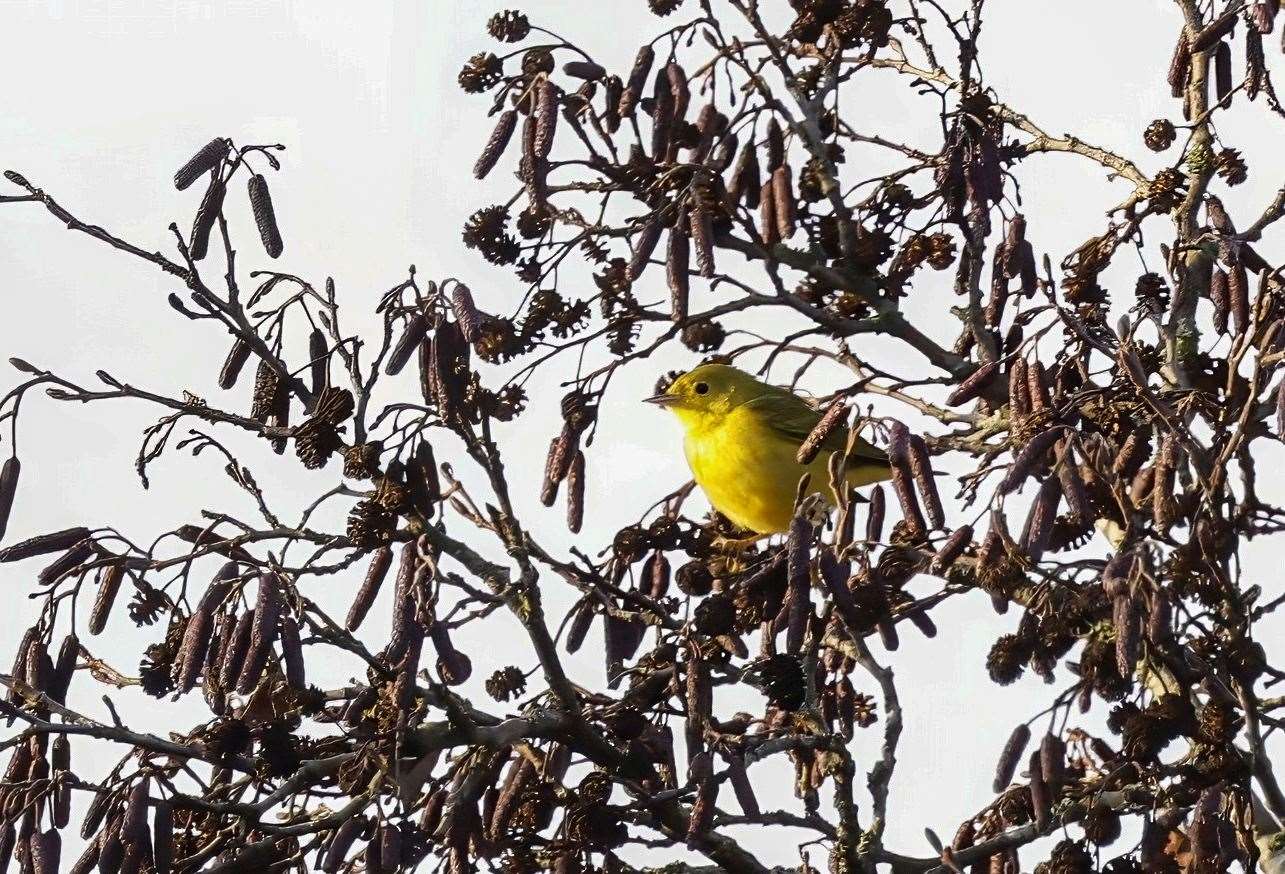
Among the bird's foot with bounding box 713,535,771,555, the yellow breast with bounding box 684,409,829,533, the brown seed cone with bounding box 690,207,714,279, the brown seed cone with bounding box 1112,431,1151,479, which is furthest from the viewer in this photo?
the yellow breast with bounding box 684,409,829,533

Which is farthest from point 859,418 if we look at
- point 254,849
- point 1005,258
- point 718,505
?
point 718,505

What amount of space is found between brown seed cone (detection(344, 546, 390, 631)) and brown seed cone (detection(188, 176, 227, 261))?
2.40ft

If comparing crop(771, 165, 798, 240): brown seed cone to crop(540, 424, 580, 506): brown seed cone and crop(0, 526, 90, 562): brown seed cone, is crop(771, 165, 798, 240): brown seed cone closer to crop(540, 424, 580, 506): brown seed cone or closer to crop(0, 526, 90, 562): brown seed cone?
crop(540, 424, 580, 506): brown seed cone

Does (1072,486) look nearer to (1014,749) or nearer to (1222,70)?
(1014,749)

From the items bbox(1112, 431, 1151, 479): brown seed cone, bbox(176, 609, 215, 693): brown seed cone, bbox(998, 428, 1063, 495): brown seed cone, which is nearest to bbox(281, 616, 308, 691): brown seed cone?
bbox(176, 609, 215, 693): brown seed cone

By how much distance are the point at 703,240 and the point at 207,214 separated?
1.04 metres

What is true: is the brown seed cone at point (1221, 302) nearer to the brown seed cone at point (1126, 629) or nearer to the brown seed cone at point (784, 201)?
the brown seed cone at point (784, 201)

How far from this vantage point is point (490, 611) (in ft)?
13.5

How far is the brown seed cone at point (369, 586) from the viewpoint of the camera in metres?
3.89

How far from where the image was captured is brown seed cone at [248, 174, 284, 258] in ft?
13.5

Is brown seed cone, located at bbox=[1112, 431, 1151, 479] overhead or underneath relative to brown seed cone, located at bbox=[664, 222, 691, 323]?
underneath

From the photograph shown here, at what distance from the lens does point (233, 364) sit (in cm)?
429

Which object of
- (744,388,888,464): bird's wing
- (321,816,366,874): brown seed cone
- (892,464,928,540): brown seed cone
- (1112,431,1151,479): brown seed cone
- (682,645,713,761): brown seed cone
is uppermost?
(744,388,888,464): bird's wing

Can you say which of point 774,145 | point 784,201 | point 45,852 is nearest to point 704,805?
point 45,852
